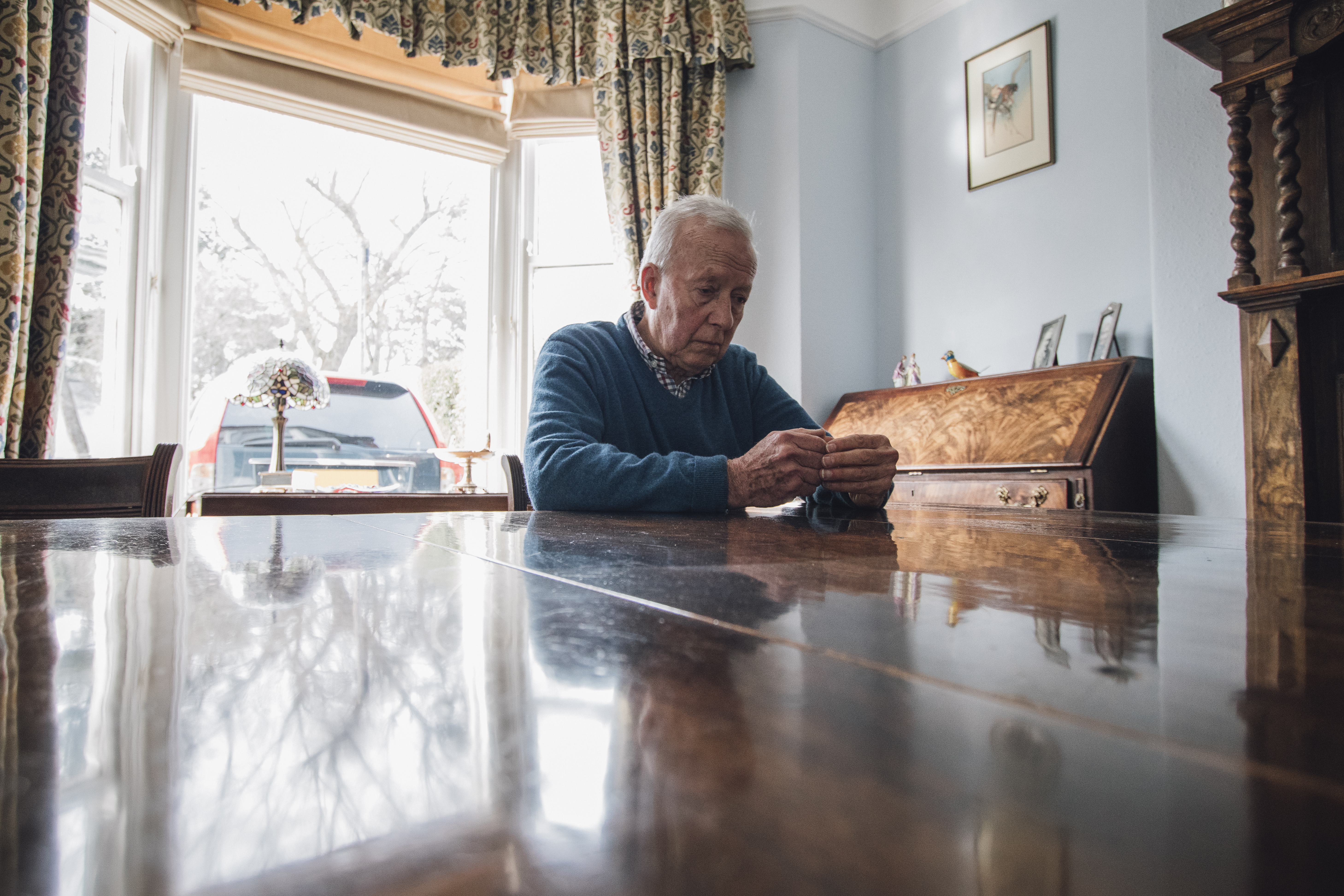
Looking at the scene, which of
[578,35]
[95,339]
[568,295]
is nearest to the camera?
[95,339]

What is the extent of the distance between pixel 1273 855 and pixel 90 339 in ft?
11.4

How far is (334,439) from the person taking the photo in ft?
10.5

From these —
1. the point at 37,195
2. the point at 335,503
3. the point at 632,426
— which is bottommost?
the point at 335,503

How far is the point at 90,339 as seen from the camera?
2762 mm

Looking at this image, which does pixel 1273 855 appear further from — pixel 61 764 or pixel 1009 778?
pixel 61 764

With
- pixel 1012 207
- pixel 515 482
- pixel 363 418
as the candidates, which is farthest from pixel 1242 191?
pixel 363 418

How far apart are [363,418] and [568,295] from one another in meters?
1.12

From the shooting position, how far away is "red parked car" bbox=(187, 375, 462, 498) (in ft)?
10.1

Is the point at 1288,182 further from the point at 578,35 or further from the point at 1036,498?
the point at 578,35

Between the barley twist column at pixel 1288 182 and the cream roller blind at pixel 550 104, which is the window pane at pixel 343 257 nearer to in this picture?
the cream roller blind at pixel 550 104

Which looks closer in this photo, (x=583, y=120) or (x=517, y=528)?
(x=517, y=528)

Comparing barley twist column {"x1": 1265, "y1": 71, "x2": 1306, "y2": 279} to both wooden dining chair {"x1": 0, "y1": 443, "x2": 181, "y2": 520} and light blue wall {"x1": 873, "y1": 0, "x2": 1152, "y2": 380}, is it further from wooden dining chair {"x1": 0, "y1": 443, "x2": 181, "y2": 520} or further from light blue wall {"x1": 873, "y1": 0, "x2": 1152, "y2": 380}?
wooden dining chair {"x1": 0, "y1": 443, "x2": 181, "y2": 520}

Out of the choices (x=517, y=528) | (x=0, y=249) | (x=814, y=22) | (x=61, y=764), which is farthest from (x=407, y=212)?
(x=61, y=764)

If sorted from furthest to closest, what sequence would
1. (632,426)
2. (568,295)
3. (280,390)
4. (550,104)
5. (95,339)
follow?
1. (568,295)
2. (550,104)
3. (95,339)
4. (280,390)
5. (632,426)
